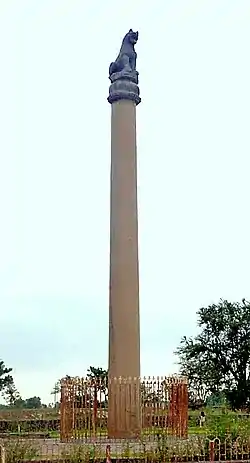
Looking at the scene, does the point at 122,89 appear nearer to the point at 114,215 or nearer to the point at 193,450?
the point at 114,215

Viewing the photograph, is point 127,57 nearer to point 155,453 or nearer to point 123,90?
point 123,90

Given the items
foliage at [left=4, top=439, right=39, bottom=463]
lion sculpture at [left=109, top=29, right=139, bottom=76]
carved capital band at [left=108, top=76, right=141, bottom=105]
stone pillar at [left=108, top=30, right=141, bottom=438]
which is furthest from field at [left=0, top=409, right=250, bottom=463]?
lion sculpture at [left=109, top=29, right=139, bottom=76]

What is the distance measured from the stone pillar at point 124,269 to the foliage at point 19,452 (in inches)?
234

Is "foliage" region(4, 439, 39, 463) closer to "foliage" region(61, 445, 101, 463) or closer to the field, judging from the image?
the field

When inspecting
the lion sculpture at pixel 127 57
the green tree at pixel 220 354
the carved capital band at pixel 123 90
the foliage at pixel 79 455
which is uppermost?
the lion sculpture at pixel 127 57

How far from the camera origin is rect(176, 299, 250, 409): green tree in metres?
41.5

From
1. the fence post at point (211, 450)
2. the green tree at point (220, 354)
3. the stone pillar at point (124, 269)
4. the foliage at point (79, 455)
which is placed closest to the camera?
the foliage at point (79, 455)

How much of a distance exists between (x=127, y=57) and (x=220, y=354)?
899 inches

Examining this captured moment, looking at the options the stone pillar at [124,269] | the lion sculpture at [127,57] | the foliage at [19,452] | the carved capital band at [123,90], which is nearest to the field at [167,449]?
the foliage at [19,452]

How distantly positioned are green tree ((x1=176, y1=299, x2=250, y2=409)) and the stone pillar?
19.3m

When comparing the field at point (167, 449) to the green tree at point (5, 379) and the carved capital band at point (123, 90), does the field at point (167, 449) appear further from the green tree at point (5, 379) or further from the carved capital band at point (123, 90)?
the green tree at point (5, 379)

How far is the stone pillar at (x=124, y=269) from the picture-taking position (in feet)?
68.8

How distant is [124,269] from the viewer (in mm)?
22250

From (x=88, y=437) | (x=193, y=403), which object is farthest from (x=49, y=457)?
(x=193, y=403)
